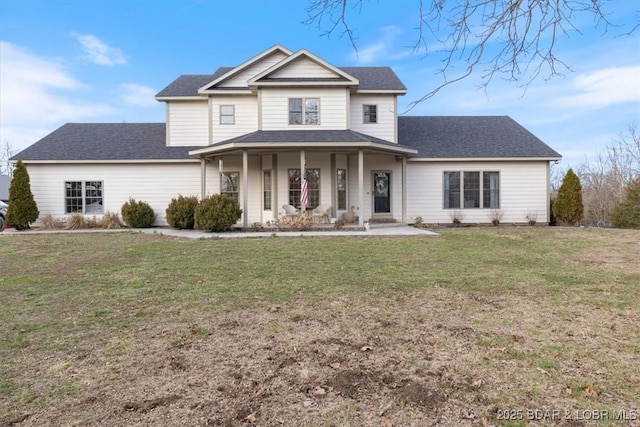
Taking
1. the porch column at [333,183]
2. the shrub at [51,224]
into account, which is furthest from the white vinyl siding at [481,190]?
the shrub at [51,224]

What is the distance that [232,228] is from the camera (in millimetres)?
14961

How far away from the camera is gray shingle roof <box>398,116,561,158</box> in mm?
17375

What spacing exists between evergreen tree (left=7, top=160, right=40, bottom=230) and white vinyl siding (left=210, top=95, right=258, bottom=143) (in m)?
7.95

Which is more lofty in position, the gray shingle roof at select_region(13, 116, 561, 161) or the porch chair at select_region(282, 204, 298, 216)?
the gray shingle roof at select_region(13, 116, 561, 161)

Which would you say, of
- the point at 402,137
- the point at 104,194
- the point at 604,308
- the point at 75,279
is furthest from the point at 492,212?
the point at 104,194

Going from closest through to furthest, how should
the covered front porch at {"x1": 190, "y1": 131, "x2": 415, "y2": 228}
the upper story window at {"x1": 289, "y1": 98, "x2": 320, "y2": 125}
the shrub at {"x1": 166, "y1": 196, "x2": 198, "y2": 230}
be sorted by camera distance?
the shrub at {"x1": 166, "y1": 196, "x2": 198, "y2": 230} → the covered front porch at {"x1": 190, "y1": 131, "x2": 415, "y2": 228} → the upper story window at {"x1": 289, "y1": 98, "x2": 320, "y2": 125}

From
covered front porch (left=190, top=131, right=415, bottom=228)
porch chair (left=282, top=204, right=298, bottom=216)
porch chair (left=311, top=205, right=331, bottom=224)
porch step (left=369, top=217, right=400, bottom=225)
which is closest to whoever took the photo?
porch chair (left=311, top=205, right=331, bottom=224)

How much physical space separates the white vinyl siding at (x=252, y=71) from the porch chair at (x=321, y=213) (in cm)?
664

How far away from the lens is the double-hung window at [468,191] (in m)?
17.6

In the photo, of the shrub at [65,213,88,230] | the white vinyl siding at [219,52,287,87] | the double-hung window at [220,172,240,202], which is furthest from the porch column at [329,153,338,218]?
the shrub at [65,213,88,230]

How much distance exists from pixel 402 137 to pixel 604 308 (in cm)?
1490

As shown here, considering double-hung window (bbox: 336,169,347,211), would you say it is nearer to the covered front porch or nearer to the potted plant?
the covered front porch

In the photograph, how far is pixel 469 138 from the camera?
18.7m

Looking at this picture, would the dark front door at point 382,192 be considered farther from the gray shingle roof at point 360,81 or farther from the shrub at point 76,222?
the shrub at point 76,222
